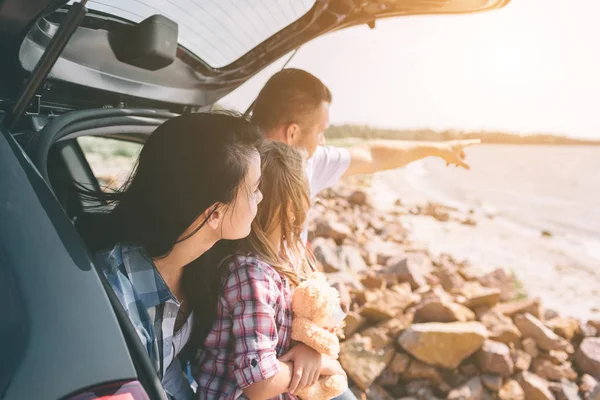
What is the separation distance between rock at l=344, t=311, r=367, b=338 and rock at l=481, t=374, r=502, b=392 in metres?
0.88

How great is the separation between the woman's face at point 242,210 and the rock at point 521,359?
2.66 metres

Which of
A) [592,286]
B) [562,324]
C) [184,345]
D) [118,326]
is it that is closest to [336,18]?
[184,345]

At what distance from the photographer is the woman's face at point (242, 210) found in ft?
4.31

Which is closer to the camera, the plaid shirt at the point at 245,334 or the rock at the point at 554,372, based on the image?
the plaid shirt at the point at 245,334

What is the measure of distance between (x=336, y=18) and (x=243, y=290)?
125 cm

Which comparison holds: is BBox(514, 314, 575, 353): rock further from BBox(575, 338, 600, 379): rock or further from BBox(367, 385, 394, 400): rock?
BBox(367, 385, 394, 400): rock

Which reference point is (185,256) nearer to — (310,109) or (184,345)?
(184,345)

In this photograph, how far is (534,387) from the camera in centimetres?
305

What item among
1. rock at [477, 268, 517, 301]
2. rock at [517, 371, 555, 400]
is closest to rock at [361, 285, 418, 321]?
rock at [517, 371, 555, 400]

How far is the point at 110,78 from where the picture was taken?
5.67ft

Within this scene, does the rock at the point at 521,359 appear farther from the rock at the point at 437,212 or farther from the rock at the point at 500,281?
the rock at the point at 437,212

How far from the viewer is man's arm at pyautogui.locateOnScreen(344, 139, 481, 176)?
2.79 m

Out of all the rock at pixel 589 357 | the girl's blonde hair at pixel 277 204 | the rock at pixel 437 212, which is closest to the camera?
the girl's blonde hair at pixel 277 204

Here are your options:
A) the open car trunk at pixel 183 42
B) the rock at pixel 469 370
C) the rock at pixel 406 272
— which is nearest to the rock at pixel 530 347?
the rock at pixel 469 370
